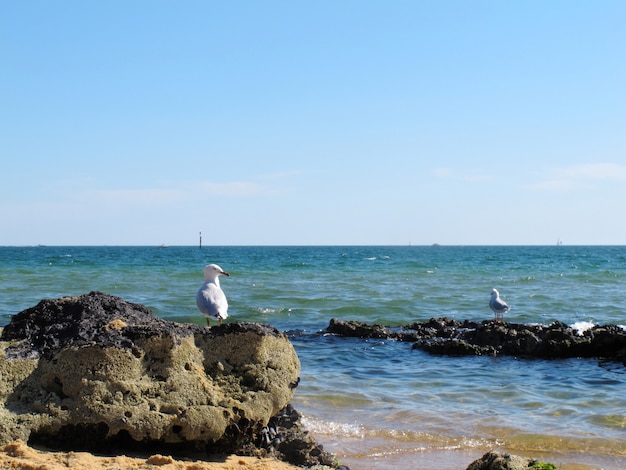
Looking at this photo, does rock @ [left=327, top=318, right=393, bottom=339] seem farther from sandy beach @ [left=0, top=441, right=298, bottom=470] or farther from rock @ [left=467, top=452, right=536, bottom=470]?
sandy beach @ [left=0, top=441, right=298, bottom=470]

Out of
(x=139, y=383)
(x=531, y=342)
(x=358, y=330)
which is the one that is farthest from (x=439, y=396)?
(x=358, y=330)

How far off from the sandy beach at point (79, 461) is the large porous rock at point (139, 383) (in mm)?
171

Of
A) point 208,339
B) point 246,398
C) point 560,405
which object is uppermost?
point 208,339

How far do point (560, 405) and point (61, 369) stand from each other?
16.8 ft

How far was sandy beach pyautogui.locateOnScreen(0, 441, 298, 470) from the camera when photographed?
3.74 m

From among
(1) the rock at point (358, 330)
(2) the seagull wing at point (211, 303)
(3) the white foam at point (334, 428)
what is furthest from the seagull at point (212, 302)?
(1) the rock at point (358, 330)

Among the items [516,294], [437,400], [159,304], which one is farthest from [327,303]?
[437,400]

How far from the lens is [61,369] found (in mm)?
4344

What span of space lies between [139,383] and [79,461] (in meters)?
0.61

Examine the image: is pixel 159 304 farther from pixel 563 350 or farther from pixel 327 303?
pixel 563 350

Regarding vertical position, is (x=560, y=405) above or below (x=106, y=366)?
below

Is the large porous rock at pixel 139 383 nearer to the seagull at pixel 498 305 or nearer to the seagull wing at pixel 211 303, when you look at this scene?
the seagull wing at pixel 211 303

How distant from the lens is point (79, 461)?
3.89m

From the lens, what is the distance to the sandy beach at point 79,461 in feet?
12.3
